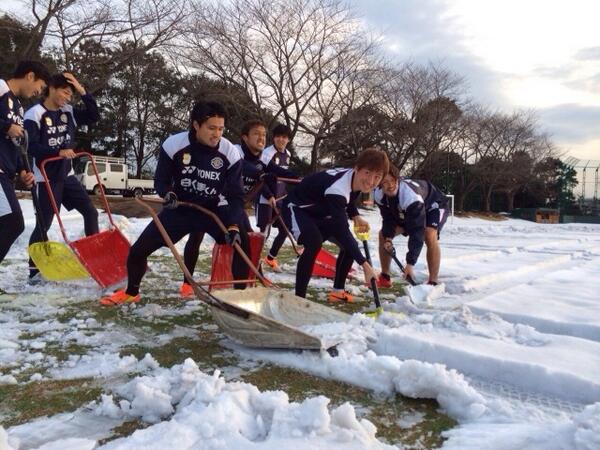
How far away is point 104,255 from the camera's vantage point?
4316 millimetres

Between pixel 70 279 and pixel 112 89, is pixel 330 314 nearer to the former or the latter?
pixel 70 279

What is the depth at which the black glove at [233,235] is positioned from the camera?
355cm

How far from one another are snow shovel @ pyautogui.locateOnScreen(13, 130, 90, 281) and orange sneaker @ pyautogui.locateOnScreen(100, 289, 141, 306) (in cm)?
49

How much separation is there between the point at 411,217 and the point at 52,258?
304 centimetres

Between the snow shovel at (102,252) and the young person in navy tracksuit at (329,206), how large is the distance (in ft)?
4.87

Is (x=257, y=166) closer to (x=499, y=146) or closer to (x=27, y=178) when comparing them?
(x=27, y=178)

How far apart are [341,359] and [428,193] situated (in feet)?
9.61

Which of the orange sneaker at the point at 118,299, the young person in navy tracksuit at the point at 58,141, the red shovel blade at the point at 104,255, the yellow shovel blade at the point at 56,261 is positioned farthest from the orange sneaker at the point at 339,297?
the young person in navy tracksuit at the point at 58,141

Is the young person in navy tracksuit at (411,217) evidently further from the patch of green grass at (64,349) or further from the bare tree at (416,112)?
the bare tree at (416,112)

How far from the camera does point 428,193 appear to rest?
5.09 metres

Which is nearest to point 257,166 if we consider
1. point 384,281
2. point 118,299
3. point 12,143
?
point 384,281

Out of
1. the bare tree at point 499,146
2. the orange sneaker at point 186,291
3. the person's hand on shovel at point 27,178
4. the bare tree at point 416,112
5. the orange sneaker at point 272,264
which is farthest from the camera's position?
the bare tree at point 499,146

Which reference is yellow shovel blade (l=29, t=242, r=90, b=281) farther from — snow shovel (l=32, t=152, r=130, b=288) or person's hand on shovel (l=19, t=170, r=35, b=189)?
person's hand on shovel (l=19, t=170, r=35, b=189)

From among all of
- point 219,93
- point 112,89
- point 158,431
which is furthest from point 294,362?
point 112,89
